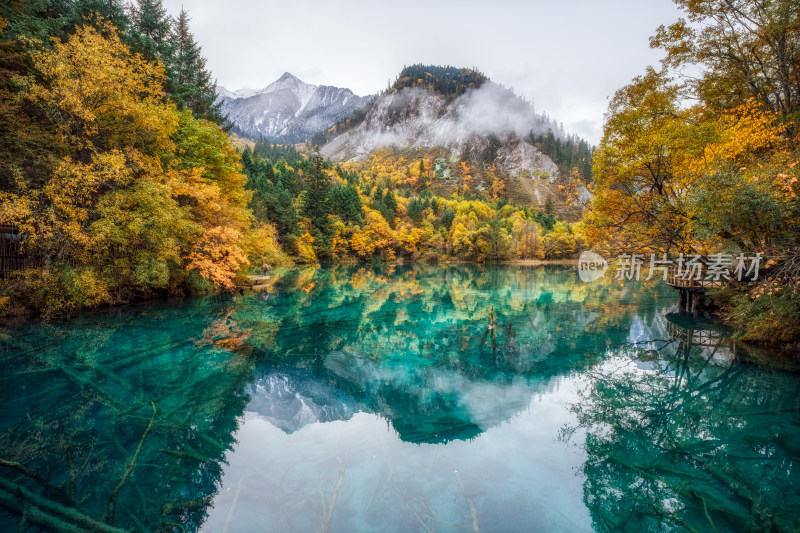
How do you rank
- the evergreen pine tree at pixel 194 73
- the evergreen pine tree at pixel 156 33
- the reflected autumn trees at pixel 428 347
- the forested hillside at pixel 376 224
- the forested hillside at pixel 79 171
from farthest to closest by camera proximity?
the forested hillside at pixel 376 224 → the evergreen pine tree at pixel 194 73 → the evergreen pine tree at pixel 156 33 → the forested hillside at pixel 79 171 → the reflected autumn trees at pixel 428 347

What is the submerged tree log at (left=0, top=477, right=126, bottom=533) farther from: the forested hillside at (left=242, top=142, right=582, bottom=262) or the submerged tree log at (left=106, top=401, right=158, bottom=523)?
the forested hillside at (left=242, top=142, right=582, bottom=262)

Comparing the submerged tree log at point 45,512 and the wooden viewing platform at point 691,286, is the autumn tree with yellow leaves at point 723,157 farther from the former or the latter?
the submerged tree log at point 45,512

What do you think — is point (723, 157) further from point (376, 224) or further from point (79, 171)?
point (376, 224)

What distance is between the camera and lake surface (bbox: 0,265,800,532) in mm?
5105

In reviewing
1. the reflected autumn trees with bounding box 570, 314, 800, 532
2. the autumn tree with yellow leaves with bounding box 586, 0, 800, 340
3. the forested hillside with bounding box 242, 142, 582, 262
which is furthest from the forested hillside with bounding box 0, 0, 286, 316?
the forested hillside with bounding box 242, 142, 582, 262

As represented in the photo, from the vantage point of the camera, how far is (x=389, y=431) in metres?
7.62

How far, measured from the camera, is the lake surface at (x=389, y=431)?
511cm

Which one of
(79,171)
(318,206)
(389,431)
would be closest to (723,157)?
(389,431)

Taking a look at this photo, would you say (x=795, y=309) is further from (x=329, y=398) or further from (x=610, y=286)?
(x=610, y=286)

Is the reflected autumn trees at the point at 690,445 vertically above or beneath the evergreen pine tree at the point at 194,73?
beneath

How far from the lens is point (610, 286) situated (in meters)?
31.8

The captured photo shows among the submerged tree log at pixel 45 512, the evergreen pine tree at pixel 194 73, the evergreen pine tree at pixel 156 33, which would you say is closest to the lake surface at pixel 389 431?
the submerged tree log at pixel 45 512

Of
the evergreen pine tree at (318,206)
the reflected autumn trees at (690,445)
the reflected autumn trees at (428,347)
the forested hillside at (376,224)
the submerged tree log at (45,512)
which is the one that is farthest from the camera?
the evergreen pine tree at (318,206)

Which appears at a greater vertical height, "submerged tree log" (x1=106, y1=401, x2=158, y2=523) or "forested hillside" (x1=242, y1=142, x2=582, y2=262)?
"forested hillside" (x1=242, y1=142, x2=582, y2=262)
